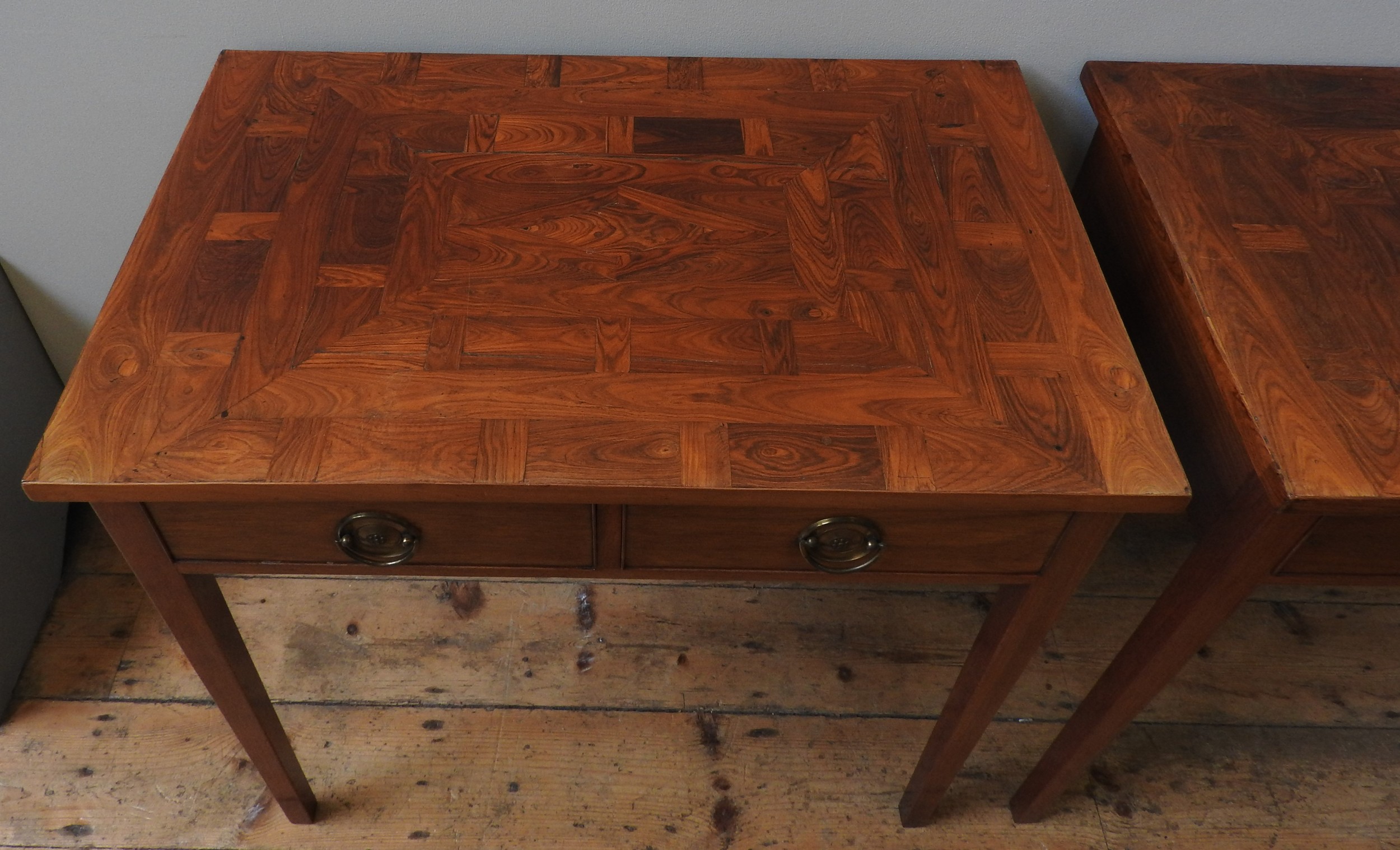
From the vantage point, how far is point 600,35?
117 cm

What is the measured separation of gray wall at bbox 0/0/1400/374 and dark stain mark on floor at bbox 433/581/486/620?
70 centimetres

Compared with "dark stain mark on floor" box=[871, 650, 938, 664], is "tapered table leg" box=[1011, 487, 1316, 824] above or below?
Result: above

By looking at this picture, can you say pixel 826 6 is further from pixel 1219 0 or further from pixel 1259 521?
pixel 1259 521

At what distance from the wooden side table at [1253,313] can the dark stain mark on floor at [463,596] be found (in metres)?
0.80

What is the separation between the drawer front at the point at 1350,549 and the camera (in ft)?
2.68

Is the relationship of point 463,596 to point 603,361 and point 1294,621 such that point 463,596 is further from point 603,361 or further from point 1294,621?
point 1294,621

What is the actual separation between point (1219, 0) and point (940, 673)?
925 millimetres

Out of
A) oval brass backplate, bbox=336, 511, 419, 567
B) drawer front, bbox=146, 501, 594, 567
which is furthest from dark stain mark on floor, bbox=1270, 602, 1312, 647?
oval brass backplate, bbox=336, 511, 419, 567

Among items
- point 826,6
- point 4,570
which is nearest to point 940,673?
point 826,6

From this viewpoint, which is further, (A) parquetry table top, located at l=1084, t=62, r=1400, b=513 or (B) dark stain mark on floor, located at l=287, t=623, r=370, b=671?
(B) dark stain mark on floor, located at l=287, t=623, r=370, b=671

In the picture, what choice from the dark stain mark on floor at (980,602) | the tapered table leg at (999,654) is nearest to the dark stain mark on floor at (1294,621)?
the dark stain mark on floor at (980,602)

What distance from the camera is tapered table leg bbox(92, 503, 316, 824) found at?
0.82 m

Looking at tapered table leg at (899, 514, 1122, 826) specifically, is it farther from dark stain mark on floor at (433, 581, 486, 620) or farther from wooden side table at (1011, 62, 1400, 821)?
dark stain mark on floor at (433, 581, 486, 620)

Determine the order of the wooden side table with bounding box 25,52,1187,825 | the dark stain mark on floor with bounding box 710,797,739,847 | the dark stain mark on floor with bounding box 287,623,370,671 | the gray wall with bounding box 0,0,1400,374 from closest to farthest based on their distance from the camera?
the wooden side table with bounding box 25,52,1187,825 → the gray wall with bounding box 0,0,1400,374 → the dark stain mark on floor with bounding box 710,797,739,847 → the dark stain mark on floor with bounding box 287,623,370,671
